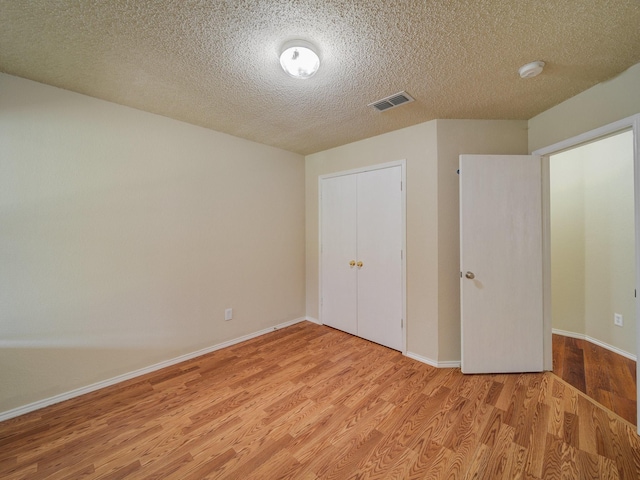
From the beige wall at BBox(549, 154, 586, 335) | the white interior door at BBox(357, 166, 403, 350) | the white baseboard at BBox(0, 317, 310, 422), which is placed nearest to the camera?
the white baseboard at BBox(0, 317, 310, 422)

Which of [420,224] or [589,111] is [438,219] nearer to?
[420,224]

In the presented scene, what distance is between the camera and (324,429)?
1.65 meters

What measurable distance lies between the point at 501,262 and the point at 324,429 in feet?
6.66

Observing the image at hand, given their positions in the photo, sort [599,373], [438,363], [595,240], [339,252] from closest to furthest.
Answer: [599,373] → [438,363] → [595,240] → [339,252]

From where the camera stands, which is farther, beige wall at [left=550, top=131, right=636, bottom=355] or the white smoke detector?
beige wall at [left=550, top=131, right=636, bottom=355]

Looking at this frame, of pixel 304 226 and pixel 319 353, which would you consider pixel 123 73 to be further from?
pixel 319 353

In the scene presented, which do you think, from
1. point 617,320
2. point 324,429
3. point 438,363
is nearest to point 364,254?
point 438,363

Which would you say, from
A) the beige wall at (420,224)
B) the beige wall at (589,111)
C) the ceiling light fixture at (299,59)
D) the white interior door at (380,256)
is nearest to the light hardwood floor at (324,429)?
the beige wall at (420,224)

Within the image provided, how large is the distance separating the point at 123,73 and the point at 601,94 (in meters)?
3.43

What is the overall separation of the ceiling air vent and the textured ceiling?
0.06 m

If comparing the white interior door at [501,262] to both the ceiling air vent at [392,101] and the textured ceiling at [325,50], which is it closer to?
the textured ceiling at [325,50]

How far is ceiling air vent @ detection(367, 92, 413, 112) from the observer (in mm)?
2020

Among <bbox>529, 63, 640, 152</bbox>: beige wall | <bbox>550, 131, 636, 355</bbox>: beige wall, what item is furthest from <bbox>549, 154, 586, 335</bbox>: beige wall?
<bbox>529, 63, 640, 152</bbox>: beige wall

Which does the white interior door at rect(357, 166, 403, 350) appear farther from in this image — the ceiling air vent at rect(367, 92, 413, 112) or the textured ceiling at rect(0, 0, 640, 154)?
the textured ceiling at rect(0, 0, 640, 154)
